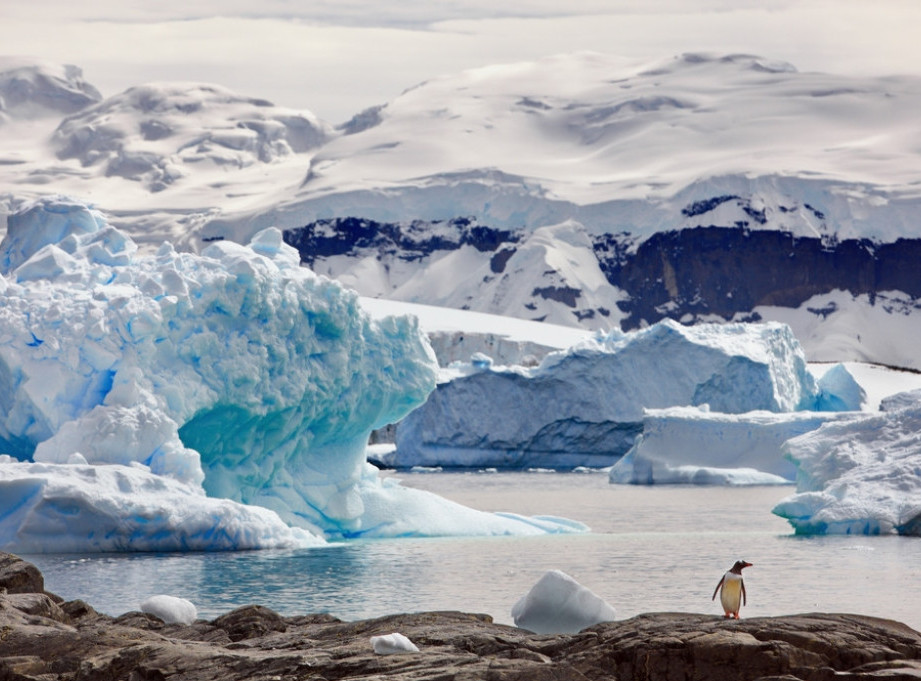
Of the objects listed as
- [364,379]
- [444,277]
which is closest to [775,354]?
[364,379]

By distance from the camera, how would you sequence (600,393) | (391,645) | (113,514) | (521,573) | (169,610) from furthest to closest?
(600,393)
(113,514)
(521,573)
(169,610)
(391,645)

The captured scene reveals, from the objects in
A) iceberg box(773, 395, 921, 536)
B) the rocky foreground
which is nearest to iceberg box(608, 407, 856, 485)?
iceberg box(773, 395, 921, 536)

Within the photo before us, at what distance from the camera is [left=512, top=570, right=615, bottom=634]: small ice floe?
709 centimetres

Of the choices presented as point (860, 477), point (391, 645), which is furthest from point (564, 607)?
point (860, 477)

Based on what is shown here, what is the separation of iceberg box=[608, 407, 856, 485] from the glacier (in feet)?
31.5

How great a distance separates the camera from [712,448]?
2505cm

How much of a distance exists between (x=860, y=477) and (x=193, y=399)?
6487mm

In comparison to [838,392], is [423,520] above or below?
below

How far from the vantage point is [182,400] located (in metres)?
13.3

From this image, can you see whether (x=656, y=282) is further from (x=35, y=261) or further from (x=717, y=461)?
(x=35, y=261)

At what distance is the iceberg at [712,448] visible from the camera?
2455cm

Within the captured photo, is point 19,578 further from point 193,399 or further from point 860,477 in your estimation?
point 860,477

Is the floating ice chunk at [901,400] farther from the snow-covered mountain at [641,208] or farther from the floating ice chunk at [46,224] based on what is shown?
the snow-covered mountain at [641,208]

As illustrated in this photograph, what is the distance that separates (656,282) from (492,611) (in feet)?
308
